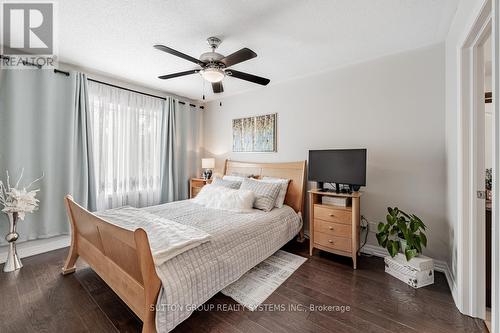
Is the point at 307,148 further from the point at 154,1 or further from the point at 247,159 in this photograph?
the point at 154,1

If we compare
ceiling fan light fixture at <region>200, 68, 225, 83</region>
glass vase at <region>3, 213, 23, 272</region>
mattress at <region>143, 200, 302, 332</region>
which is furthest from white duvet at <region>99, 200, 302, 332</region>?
ceiling fan light fixture at <region>200, 68, 225, 83</region>

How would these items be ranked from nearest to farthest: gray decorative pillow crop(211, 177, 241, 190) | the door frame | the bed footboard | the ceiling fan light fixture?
the bed footboard
the door frame
the ceiling fan light fixture
gray decorative pillow crop(211, 177, 241, 190)

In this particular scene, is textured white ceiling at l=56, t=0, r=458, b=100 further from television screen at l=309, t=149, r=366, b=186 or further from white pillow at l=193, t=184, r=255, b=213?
white pillow at l=193, t=184, r=255, b=213

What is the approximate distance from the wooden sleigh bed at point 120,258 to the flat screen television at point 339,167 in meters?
2.23

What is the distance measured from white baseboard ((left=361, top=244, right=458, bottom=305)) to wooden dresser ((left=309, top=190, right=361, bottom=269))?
1.25ft

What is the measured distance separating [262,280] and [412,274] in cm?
149

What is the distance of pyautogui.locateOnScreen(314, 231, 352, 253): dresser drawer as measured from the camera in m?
2.48

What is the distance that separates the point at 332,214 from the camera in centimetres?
256

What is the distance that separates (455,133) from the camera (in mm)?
1860

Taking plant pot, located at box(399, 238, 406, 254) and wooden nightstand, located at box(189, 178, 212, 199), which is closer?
plant pot, located at box(399, 238, 406, 254)

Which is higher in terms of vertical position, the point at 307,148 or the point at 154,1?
the point at 154,1

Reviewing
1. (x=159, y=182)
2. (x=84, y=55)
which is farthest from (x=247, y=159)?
(x=84, y=55)

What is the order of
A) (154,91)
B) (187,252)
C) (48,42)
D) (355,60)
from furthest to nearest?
(154,91)
(355,60)
(48,42)
(187,252)

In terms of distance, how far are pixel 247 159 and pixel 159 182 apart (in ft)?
5.73
